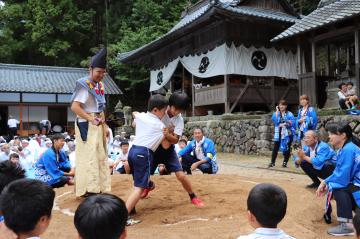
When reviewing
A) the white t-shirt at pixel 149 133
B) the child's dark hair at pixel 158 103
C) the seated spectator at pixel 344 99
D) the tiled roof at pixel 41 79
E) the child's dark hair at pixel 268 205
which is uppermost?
the tiled roof at pixel 41 79

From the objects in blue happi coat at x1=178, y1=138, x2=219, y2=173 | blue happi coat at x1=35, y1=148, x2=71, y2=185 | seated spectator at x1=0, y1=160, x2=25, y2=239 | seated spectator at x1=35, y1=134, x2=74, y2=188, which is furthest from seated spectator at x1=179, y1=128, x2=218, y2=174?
seated spectator at x1=0, y1=160, x2=25, y2=239

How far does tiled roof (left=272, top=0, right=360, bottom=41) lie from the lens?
34.2 ft

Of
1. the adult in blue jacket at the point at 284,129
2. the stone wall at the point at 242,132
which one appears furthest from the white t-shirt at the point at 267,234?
the stone wall at the point at 242,132

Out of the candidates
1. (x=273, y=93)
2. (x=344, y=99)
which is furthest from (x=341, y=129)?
(x=273, y=93)

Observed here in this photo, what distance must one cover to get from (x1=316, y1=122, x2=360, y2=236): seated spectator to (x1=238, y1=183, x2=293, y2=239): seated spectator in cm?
203

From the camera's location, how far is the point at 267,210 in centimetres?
221

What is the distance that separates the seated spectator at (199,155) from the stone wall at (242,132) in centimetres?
412

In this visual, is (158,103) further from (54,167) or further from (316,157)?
(54,167)

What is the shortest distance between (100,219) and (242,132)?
36.3 feet

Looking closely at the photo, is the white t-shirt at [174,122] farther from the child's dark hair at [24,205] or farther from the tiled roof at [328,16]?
the tiled roof at [328,16]

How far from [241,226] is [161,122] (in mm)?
1454

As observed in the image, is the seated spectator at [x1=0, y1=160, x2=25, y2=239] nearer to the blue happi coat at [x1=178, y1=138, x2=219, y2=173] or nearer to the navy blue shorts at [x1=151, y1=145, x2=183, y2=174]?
the navy blue shorts at [x1=151, y1=145, x2=183, y2=174]

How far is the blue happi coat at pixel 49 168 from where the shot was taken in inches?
241

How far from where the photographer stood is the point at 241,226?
366cm
